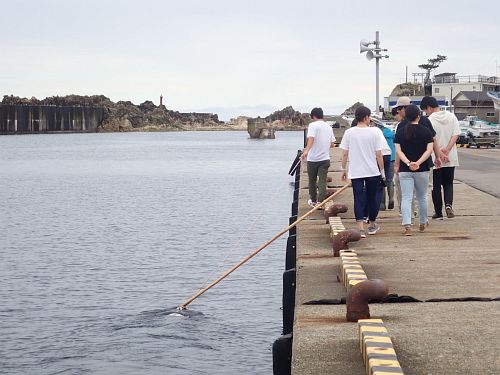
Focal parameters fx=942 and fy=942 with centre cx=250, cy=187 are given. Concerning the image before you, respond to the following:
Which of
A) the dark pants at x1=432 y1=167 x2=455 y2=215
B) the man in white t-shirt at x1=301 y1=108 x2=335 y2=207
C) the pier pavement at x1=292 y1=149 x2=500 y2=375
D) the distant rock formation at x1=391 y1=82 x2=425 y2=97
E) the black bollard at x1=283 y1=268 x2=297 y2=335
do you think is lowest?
the black bollard at x1=283 y1=268 x2=297 y2=335

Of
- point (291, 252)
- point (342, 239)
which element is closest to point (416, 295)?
point (342, 239)

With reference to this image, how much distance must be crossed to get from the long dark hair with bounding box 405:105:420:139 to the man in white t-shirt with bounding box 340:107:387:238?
358 mm

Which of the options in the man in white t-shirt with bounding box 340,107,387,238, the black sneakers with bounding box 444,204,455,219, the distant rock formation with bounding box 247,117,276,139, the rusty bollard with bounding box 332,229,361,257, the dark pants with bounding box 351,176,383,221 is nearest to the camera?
the rusty bollard with bounding box 332,229,361,257

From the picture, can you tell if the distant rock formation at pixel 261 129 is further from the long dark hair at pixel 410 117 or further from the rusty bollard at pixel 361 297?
the rusty bollard at pixel 361 297

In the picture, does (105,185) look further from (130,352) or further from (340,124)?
(130,352)

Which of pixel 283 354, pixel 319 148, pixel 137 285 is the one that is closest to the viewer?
pixel 283 354

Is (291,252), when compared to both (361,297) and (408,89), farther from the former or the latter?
(408,89)

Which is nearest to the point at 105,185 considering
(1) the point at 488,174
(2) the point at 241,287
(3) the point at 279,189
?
(3) the point at 279,189

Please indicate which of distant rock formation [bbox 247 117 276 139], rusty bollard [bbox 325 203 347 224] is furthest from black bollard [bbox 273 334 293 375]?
distant rock formation [bbox 247 117 276 139]

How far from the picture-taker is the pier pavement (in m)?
6.61

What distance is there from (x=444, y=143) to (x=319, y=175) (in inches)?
113

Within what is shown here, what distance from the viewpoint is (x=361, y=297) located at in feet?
25.2

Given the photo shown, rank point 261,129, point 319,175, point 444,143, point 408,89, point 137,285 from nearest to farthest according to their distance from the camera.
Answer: point 444,143
point 319,175
point 137,285
point 408,89
point 261,129

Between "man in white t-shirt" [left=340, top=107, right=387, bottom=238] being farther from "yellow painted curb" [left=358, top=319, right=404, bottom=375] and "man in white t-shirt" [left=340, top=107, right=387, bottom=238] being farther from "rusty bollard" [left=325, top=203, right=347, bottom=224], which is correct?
"yellow painted curb" [left=358, top=319, right=404, bottom=375]
